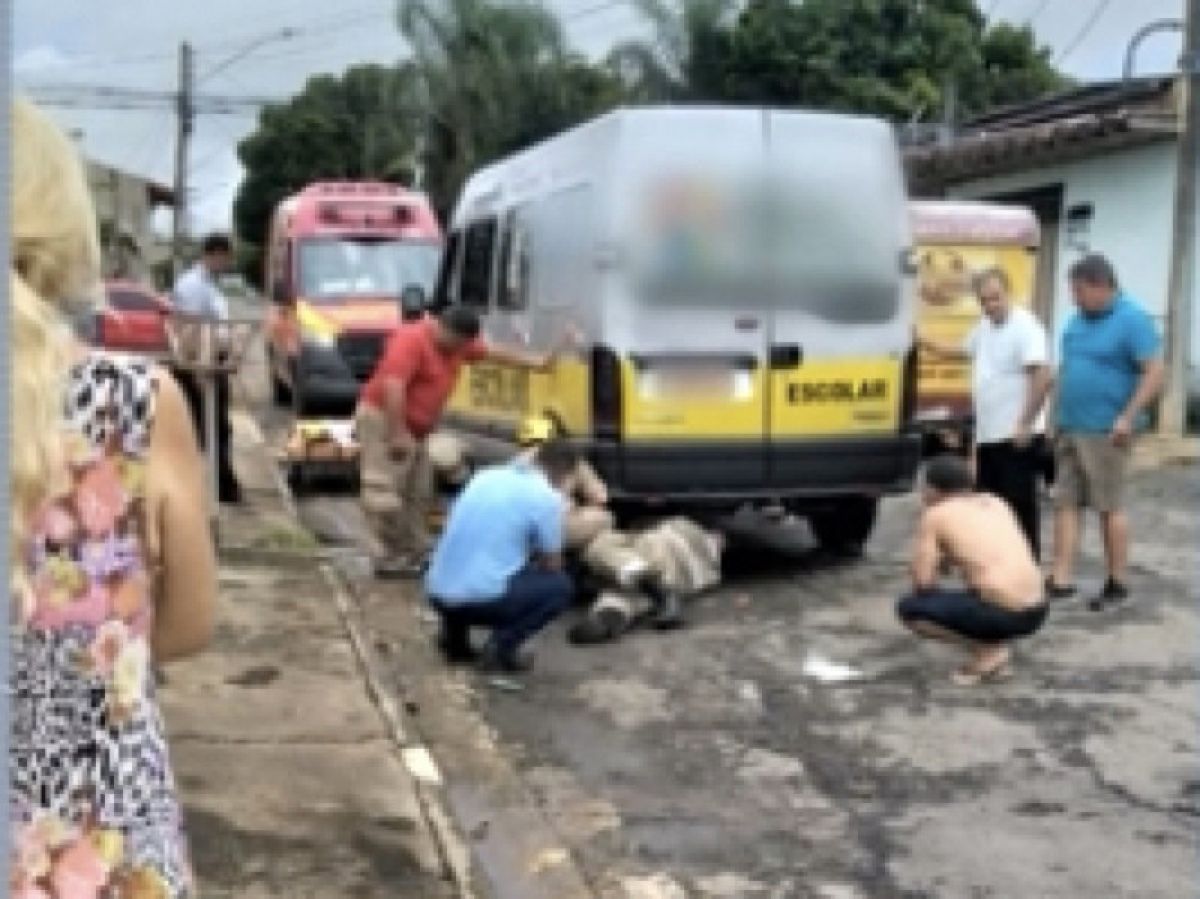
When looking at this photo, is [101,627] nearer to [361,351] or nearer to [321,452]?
[321,452]

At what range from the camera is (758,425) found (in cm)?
889

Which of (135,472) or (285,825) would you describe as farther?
(285,825)

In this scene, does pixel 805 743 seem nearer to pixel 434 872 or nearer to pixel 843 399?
pixel 434 872

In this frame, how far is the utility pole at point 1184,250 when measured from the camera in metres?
15.8

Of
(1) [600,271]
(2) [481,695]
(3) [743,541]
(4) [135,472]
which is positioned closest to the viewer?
(4) [135,472]

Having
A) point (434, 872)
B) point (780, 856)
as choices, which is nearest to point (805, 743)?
point (780, 856)

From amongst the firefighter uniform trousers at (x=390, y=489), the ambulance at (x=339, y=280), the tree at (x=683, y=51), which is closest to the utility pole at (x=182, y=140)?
the tree at (x=683, y=51)

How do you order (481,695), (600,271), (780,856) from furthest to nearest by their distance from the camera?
(600,271) → (481,695) → (780,856)

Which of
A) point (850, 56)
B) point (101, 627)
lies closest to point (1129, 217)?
point (101, 627)

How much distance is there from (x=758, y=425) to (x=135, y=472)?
22.6 ft

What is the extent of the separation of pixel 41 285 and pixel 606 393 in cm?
677

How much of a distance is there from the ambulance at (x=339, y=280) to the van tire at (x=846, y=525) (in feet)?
24.5

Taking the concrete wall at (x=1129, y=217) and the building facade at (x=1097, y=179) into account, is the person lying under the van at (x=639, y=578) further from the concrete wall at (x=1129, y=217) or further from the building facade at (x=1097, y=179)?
the concrete wall at (x=1129, y=217)

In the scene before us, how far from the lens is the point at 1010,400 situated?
28.7 feet
